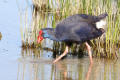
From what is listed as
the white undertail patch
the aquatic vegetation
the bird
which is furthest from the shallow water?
the white undertail patch

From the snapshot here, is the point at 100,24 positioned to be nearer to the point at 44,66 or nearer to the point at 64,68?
the point at 64,68

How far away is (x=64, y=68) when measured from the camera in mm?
7098

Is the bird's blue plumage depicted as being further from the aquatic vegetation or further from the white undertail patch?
the aquatic vegetation

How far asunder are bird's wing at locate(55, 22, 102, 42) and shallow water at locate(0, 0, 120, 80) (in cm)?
48

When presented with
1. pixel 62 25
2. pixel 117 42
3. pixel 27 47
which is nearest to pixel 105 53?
pixel 117 42

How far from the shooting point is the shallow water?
21.2 ft

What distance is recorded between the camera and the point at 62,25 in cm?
730

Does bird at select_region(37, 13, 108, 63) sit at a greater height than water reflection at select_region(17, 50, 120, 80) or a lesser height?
greater

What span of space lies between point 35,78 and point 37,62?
1132 mm

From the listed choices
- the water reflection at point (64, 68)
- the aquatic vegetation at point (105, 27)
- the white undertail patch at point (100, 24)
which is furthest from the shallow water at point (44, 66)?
the white undertail patch at point (100, 24)

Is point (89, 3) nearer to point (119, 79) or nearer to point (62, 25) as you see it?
point (62, 25)

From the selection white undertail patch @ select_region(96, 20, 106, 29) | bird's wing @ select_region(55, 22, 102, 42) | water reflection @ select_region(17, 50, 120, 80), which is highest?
white undertail patch @ select_region(96, 20, 106, 29)

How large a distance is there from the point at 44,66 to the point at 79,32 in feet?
2.77

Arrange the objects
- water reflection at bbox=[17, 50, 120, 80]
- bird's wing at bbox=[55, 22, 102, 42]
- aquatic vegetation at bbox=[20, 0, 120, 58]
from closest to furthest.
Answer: water reflection at bbox=[17, 50, 120, 80] → bird's wing at bbox=[55, 22, 102, 42] → aquatic vegetation at bbox=[20, 0, 120, 58]
